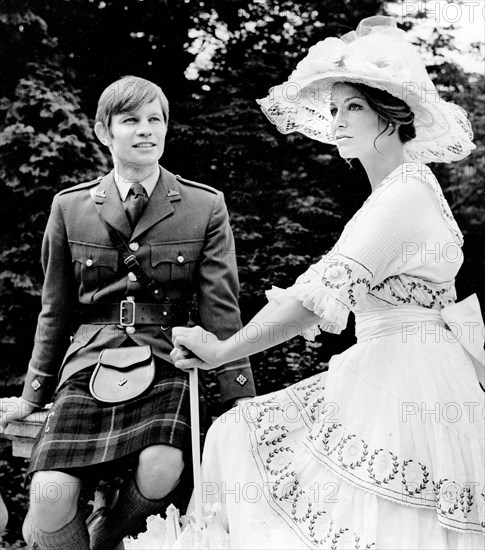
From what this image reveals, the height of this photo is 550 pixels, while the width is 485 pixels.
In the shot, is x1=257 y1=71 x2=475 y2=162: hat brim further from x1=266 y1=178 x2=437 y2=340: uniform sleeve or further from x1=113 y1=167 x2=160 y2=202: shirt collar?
x1=113 y1=167 x2=160 y2=202: shirt collar

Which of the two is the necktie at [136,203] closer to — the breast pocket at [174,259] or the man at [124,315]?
the man at [124,315]

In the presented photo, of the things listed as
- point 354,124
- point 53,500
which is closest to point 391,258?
point 354,124

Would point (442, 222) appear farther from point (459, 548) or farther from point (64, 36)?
point (64, 36)

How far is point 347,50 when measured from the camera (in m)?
2.59

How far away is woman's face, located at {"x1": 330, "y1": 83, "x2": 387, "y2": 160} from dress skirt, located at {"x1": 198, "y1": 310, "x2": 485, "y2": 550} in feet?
1.83

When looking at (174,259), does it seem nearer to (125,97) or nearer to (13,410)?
(125,97)

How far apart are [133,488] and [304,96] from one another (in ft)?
4.76

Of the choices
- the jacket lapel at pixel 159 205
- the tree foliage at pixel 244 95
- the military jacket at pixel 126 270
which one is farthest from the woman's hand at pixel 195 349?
the tree foliage at pixel 244 95

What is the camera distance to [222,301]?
10.0 ft

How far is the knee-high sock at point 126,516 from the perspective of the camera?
2727 millimetres

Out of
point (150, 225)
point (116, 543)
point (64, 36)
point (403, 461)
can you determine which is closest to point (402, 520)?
point (403, 461)

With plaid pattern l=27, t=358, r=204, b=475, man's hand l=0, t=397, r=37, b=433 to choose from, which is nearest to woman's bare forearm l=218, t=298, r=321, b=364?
plaid pattern l=27, t=358, r=204, b=475

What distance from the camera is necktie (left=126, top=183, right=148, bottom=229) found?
3053mm

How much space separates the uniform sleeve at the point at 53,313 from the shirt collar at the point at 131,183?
10.0 inches
